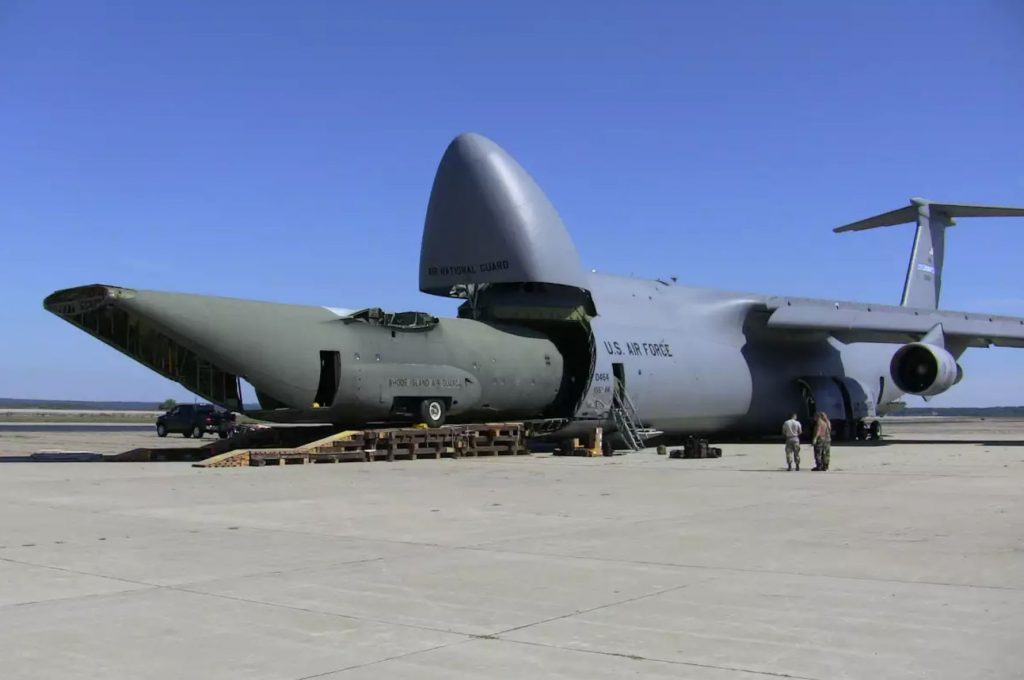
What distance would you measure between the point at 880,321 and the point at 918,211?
7890 mm

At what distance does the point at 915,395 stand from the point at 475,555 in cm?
2557

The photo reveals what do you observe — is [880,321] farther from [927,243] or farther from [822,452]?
[822,452]

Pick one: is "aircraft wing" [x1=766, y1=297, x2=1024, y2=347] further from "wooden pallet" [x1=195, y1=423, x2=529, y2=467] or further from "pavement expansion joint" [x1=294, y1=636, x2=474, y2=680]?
"pavement expansion joint" [x1=294, y1=636, x2=474, y2=680]

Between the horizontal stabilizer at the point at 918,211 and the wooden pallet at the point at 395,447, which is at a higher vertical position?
the horizontal stabilizer at the point at 918,211

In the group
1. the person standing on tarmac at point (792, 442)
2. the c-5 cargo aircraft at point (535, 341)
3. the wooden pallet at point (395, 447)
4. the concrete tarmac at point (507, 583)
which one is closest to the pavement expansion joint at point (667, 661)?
the concrete tarmac at point (507, 583)

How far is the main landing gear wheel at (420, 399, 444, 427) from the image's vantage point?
22.4 metres

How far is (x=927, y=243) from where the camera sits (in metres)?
36.3

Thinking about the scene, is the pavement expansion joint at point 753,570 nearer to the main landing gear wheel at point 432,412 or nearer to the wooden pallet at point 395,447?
the wooden pallet at point 395,447

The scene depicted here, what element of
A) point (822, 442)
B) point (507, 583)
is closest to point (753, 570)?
point (507, 583)

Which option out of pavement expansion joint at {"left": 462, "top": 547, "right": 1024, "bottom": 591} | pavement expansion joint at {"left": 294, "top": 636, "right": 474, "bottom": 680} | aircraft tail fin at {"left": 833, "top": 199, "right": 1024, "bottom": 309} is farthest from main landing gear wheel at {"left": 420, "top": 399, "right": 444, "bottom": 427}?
aircraft tail fin at {"left": 833, "top": 199, "right": 1024, "bottom": 309}

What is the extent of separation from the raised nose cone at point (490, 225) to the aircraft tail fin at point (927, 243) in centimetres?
1648

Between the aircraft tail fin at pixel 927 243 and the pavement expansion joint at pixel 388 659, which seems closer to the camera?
the pavement expansion joint at pixel 388 659

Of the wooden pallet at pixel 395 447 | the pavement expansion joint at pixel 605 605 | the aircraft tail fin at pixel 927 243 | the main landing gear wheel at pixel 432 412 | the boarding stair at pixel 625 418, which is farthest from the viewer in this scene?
the aircraft tail fin at pixel 927 243

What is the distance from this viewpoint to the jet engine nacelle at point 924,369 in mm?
28891
